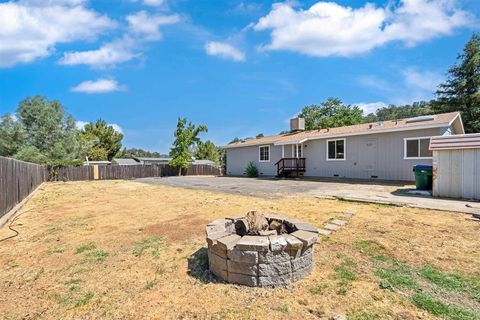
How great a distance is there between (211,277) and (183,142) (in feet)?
74.3

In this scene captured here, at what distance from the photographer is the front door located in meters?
13.2

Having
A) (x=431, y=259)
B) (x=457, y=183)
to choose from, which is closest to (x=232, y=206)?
(x=431, y=259)

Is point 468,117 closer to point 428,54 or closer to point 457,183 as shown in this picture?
point 428,54

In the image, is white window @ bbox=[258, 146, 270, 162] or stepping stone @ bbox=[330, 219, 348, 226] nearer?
stepping stone @ bbox=[330, 219, 348, 226]

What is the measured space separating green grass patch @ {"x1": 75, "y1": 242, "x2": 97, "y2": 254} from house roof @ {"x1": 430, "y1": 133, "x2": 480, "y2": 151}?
9.03 m

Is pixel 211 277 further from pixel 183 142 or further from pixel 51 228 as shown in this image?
pixel 183 142

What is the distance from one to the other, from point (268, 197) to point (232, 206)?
1.86 m

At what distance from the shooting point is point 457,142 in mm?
7281

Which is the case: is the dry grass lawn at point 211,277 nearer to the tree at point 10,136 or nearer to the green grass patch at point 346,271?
the green grass patch at point 346,271

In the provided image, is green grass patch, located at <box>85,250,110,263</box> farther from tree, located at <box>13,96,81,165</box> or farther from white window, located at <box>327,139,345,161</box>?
tree, located at <box>13,96,81,165</box>

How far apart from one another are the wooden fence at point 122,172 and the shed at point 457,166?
21.7m

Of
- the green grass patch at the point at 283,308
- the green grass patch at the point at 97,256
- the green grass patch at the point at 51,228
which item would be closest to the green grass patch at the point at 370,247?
the green grass patch at the point at 283,308

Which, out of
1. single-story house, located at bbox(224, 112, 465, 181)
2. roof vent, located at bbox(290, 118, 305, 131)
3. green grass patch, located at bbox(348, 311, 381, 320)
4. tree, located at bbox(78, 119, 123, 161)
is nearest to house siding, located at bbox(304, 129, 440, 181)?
single-story house, located at bbox(224, 112, 465, 181)

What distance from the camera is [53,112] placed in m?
29.2
